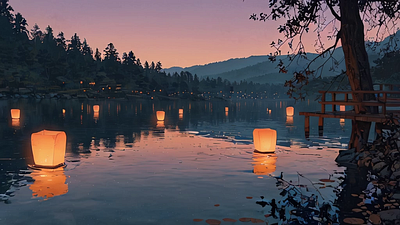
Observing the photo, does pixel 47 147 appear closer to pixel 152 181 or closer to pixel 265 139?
pixel 152 181

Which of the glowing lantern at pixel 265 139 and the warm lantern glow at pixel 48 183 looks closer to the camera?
the warm lantern glow at pixel 48 183

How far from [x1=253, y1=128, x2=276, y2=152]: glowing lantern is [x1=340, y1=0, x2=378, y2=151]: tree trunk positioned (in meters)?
3.80

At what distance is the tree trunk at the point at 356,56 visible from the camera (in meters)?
19.5

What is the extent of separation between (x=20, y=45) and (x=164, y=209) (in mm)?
210400

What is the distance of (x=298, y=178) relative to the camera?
1462 cm

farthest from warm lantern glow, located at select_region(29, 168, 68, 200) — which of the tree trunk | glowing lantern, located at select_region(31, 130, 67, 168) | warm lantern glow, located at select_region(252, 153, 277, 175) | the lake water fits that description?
the tree trunk

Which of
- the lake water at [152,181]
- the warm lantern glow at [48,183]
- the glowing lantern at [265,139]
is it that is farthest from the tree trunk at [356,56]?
the warm lantern glow at [48,183]

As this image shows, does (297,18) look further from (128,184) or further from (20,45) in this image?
(20,45)

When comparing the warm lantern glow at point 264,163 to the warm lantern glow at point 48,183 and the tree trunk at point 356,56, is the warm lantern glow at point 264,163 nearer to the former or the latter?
the tree trunk at point 356,56

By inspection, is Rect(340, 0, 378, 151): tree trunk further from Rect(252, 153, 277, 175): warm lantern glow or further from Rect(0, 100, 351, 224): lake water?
Rect(252, 153, 277, 175): warm lantern glow

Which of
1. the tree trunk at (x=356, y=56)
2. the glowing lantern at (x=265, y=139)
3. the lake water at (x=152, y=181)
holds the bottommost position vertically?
the lake water at (x=152, y=181)

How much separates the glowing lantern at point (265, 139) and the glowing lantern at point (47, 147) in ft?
30.5

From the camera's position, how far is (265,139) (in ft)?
66.4

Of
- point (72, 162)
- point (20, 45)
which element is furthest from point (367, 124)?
point (20, 45)
